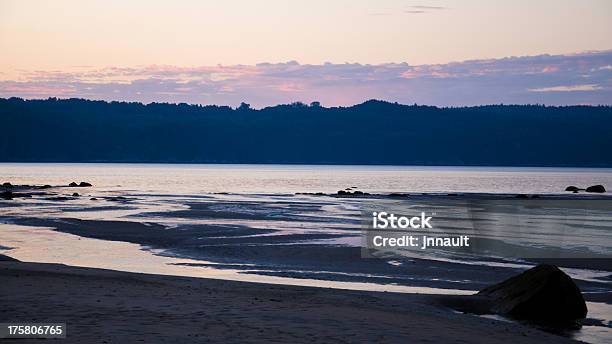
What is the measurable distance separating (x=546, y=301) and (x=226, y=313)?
7.33 metres

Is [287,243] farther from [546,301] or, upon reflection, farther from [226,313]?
[226,313]

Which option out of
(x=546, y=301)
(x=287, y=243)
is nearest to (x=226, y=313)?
(x=546, y=301)

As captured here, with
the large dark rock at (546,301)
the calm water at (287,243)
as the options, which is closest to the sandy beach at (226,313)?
the large dark rock at (546,301)

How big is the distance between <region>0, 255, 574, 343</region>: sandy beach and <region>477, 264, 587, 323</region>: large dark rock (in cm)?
146

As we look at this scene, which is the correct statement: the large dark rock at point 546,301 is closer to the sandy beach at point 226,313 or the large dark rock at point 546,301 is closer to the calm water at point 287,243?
the calm water at point 287,243

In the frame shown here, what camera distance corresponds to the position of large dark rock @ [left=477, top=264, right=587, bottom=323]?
1756 centimetres

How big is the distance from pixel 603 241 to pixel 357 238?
10.9 metres

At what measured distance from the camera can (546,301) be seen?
17.7 meters

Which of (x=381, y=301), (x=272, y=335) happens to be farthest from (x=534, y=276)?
(x=272, y=335)

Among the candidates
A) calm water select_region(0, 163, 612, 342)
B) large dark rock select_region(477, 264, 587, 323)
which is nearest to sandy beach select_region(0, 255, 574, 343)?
large dark rock select_region(477, 264, 587, 323)

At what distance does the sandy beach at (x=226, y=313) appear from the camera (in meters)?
12.8

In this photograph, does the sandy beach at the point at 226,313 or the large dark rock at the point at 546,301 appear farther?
the large dark rock at the point at 546,301

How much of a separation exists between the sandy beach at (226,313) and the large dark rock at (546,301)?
1463 millimetres

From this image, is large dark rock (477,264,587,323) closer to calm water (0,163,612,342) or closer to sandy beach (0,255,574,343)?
calm water (0,163,612,342)
